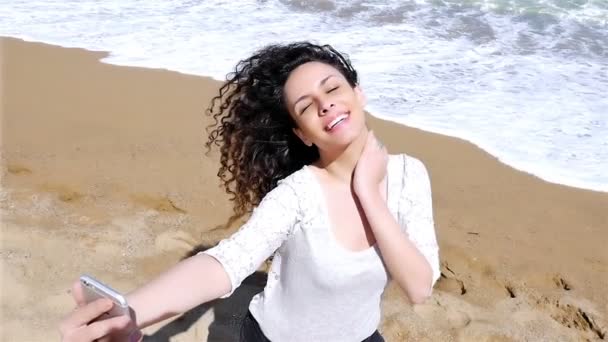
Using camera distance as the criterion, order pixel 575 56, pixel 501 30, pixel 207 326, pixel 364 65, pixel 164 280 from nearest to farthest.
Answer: pixel 164 280, pixel 207 326, pixel 364 65, pixel 575 56, pixel 501 30

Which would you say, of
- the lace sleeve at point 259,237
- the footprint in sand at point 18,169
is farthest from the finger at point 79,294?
the footprint in sand at point 18,169

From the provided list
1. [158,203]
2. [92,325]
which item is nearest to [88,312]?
[92,325]

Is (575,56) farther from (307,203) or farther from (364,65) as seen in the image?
(307,203)

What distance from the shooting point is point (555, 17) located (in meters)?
7.55

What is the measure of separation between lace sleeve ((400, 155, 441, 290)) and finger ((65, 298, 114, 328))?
874 millimetres

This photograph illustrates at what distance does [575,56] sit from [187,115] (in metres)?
3.66

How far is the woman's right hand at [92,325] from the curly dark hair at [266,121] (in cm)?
82

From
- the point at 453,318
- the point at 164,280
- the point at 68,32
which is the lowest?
the point at 453,318

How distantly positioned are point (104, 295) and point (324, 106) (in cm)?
77

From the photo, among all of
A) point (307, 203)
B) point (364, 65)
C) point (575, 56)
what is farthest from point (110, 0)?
point (307, 203)

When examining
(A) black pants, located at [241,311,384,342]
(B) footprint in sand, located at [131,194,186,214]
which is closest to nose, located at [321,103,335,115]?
(A) black pants, located at [241,311,384,342]

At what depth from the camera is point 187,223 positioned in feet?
11.4

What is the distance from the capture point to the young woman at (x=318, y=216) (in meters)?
1.66

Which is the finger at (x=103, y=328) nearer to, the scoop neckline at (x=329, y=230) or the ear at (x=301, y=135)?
the scoop neckline at (x=329, y=230)
